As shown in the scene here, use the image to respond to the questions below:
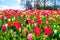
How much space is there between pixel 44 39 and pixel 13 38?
1.34ft

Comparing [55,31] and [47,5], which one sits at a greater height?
[55,31]

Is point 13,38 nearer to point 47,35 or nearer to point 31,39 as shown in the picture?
point 31,39

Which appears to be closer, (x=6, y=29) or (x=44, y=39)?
(x=44, y=39)

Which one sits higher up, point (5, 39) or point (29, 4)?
point (5, 39)

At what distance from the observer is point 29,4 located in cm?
3450

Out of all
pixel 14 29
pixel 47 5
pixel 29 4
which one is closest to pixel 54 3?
pixel 47 5

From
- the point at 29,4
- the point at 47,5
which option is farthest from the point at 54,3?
the point at 29,4

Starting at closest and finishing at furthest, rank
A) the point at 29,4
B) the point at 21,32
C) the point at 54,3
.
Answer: the point at 21,32 → the point at 54,3 → the point at 29,4

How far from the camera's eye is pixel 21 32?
3459 mm

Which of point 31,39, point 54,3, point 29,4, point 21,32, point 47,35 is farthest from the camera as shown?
point 29,4

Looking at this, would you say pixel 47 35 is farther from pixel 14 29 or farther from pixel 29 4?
pixel 29 4

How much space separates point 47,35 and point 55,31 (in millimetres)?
226

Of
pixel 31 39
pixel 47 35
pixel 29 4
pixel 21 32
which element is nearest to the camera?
pixel 31 39

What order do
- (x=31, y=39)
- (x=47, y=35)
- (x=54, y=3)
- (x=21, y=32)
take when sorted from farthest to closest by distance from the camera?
(x=54, y=3) → (x=21, y=32) → (x=47, y=35) → (x=31, y=39)
